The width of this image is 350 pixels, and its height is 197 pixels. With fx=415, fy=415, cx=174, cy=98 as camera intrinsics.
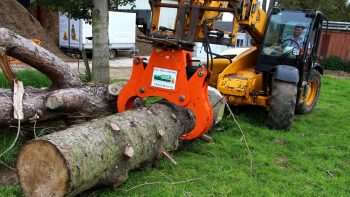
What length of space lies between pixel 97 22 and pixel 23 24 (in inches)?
397

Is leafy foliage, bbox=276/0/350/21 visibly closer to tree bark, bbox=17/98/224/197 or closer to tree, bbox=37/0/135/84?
tree, bbox=37/0/135/84

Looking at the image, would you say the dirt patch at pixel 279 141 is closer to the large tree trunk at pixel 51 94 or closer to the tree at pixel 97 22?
the large tree trunk at pixel 51 94

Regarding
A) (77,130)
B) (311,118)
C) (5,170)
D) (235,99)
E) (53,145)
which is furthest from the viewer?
(311,118)

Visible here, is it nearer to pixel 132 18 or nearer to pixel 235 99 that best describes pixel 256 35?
pixel 235 99

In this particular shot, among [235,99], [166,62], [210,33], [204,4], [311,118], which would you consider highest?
[204,4]

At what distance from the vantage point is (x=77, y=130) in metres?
3.85

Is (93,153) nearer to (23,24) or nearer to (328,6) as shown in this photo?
(23,24)

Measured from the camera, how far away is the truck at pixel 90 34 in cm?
1669

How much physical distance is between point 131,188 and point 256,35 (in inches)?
173

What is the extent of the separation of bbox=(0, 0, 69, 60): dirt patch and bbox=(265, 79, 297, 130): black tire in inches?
446

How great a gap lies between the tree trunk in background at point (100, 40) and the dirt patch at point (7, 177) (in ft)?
13.6

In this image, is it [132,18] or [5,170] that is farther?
[132,18]

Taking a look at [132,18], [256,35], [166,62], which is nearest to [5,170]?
[166,62]

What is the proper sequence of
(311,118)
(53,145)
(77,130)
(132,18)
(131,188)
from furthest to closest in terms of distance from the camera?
(132,18) → (311,118) → (131,188) → (77,130) → (53,145)
